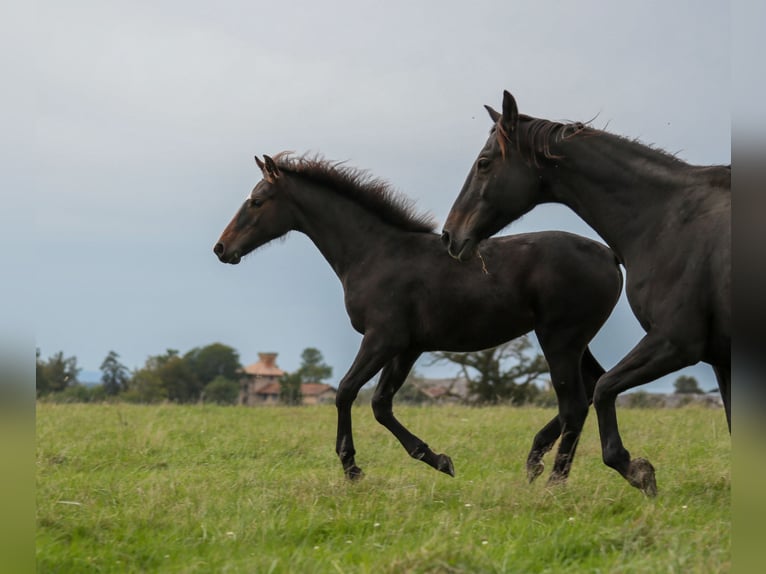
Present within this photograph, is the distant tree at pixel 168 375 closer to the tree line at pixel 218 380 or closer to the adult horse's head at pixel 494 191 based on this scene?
the tree line at pixel 218 380

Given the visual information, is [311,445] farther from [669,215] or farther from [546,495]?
[669,215]

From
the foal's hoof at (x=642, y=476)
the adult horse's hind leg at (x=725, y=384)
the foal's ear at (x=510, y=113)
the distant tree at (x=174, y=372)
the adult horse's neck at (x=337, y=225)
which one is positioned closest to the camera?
the foal's hoof at (x=642, y=476)

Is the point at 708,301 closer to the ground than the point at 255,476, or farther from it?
farther from it

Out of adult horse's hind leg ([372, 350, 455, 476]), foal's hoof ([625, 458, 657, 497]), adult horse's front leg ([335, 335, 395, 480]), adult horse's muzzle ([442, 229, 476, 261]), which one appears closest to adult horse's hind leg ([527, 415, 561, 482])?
adult horse's hind leg ([372, 350, 455, 476])

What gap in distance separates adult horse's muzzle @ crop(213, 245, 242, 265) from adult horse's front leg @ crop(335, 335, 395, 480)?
5.55 feet

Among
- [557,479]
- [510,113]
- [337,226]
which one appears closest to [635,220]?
[510,113]

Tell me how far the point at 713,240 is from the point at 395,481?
2990mm

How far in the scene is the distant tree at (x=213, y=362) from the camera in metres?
63.1

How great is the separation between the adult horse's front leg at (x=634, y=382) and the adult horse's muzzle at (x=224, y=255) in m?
3.90

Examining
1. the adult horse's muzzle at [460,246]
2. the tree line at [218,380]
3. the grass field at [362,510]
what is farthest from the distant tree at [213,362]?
the adult horse's muzzle at [460,246]

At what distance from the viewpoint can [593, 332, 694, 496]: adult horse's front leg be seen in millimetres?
5250

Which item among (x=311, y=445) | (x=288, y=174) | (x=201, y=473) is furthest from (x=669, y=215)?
(x=311, y=445)

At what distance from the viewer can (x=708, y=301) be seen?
16.9 feet

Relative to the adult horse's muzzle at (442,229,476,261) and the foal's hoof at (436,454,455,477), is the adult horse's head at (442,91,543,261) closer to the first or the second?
the adult horse's muzzle at (442,229,476,261)
